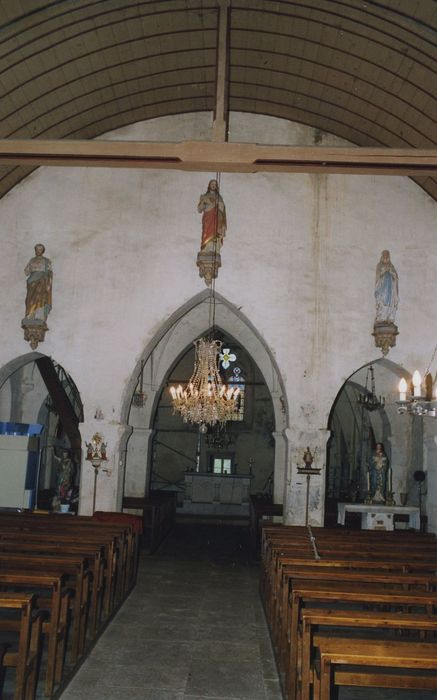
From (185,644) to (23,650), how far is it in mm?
3166

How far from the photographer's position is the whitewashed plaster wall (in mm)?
14320

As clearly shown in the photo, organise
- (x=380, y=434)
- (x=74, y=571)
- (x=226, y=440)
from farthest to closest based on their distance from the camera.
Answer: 1. (x=226, y=440)
2. (x=380, y=434)
3. (x=74, y=571)

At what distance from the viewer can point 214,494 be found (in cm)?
2353

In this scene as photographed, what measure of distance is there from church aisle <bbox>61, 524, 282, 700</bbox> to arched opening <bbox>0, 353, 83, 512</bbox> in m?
3.66

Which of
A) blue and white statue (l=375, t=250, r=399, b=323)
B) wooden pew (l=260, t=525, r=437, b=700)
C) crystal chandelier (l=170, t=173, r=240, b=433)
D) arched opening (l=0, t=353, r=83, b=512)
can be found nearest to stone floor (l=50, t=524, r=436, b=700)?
wooden pew (l=260, t=525, r=437, b=700)

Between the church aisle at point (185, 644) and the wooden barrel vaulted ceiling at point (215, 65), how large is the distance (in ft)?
29.6

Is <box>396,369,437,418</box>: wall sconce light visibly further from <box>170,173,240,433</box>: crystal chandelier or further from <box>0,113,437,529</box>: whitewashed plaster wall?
<box>0,113,437,529</box>: whitewashed plaster wall

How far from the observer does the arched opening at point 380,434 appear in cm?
1634

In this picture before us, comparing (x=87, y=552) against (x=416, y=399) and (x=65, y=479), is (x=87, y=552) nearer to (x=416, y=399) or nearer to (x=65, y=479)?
(x=416, y=399)

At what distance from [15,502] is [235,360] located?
49.9 feet

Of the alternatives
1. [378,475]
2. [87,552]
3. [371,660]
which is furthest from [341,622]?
[378,475]

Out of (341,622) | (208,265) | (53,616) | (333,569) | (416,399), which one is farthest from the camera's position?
(208,265)

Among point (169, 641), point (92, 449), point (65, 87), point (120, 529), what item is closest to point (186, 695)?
point (169, 641)

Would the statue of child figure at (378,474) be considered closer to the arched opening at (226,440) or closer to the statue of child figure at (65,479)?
the statue of child figure at (65,479)
